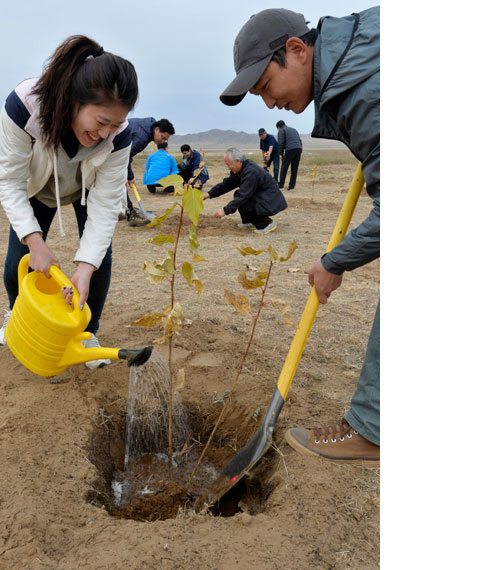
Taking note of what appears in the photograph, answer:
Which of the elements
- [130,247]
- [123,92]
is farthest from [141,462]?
[130,247]

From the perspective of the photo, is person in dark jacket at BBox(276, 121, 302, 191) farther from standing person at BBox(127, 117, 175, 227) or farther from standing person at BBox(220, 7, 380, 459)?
standing person at BBox(220, 7, 380, 459)

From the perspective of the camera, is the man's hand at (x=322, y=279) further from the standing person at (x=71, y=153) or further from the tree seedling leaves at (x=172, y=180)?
the standing person at (x=71, y=153)

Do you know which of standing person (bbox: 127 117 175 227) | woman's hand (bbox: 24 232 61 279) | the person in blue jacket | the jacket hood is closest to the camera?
the jacket hood

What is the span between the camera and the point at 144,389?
2301 mm

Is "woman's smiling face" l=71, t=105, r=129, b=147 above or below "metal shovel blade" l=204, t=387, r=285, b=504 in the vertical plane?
above

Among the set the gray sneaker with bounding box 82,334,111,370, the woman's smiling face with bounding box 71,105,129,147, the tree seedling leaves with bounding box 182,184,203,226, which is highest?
the woman's smiling face with bounding box 71,105,129,147

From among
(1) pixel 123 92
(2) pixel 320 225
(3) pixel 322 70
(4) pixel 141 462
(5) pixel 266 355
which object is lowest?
(2) pixel 320 225

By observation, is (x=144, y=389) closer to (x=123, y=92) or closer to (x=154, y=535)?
(x=154, y=535)

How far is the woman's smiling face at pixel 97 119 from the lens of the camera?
1790 mm

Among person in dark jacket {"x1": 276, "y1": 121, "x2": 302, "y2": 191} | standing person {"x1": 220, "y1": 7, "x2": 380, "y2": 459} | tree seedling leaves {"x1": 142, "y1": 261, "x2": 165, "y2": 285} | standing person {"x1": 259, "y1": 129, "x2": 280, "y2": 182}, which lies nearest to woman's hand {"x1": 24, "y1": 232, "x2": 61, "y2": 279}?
tree seedling leaves {"x1": 142, "y1": 261, "x2": 165, "y2": 285}

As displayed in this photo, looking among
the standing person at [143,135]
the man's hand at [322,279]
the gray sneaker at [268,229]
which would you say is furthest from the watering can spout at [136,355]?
the standing person at [143,135]

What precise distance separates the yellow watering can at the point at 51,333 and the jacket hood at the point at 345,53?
47.8 inches

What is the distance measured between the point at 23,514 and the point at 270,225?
221 inches

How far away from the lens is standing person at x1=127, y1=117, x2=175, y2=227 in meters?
6.73
